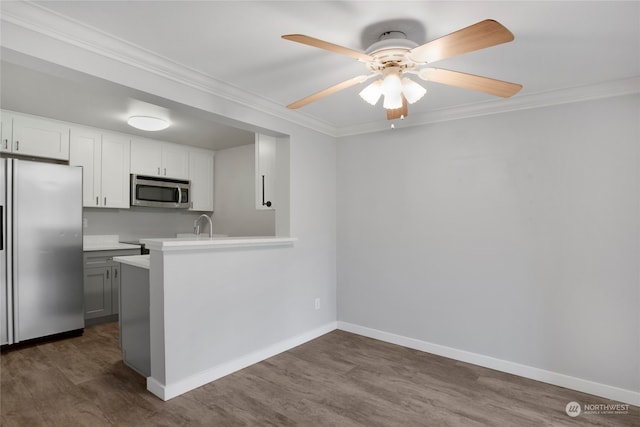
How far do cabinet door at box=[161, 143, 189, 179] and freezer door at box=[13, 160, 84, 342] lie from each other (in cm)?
124

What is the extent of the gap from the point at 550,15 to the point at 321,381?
2714 mm

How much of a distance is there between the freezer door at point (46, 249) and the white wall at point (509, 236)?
286 cm

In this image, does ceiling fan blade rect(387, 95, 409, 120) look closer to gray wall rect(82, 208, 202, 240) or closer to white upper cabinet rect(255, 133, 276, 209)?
white upper cabinet rect(255, 133, 276, 209)

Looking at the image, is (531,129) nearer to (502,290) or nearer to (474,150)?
(474,150)

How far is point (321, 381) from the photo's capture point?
8.89 feet

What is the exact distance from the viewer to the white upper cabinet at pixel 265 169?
374cm

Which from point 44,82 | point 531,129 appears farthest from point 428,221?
point 44,82

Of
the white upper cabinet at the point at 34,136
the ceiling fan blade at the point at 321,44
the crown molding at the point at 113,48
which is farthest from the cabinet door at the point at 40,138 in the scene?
the ceiling fan blade at the point at 321,44

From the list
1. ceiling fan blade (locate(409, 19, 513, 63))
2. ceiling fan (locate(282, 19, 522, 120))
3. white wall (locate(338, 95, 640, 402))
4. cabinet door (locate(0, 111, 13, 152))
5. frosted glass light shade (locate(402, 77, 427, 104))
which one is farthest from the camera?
cabinet door (locate(0, 111, 13, 152))

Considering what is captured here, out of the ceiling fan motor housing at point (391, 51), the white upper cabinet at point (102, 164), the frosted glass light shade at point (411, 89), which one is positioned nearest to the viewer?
the ceiling fan motor housing at point (391, 51)

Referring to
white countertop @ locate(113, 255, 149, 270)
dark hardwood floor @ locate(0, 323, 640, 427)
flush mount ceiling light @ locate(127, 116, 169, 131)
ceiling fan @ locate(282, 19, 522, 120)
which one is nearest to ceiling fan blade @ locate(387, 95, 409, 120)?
ceiling fan @ locate(282, 19, 522, 120)

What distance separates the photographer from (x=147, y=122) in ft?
11.8

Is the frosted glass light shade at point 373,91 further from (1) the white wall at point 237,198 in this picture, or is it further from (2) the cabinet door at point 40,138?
(2) the cabinet door at point 40,138

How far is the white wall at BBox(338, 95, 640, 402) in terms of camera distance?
254 cm
